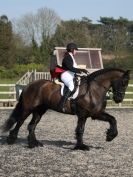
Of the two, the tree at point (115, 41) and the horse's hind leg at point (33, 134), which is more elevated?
the horse's hind leg at point (33, 134)

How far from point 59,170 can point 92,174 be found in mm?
608

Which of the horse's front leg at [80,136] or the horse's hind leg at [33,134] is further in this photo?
the horse's hind leg at [33,134]

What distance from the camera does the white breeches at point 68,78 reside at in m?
9.66

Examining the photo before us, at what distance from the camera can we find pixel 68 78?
9711 mm

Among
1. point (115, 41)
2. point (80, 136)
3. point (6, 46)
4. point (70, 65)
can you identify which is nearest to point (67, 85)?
point (70, 65)

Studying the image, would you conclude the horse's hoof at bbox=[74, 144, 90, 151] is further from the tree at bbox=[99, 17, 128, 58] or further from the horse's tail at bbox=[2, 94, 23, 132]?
the tree at bbox=[99, 17, 128, 58]

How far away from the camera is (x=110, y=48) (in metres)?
61.8

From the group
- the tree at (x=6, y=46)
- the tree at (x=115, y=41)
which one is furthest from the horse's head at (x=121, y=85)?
the tree at (x=6, y=46)

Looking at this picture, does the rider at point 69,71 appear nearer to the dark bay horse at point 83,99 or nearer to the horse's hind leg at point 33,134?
the dark bay horse at point 83,99

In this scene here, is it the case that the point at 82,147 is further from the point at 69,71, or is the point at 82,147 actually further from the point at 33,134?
the point at 69,71

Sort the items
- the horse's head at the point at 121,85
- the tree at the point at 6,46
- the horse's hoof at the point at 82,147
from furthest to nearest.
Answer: the tree at the point at 6,46, the horse's head at the point at 121,85, the horse's hoof at the point at 82,147

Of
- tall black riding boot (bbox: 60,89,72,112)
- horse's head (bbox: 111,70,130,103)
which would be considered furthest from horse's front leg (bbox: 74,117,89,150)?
horse's head (bbox: 111,70,130,103)

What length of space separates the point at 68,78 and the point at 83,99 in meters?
0.55

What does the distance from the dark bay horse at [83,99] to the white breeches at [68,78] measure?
0.25 m
